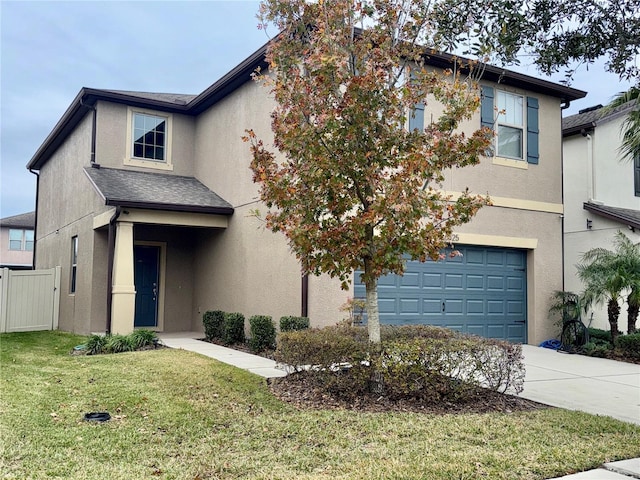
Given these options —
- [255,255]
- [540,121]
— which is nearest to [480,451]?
[255,255]

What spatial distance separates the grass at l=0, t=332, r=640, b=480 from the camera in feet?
14.3

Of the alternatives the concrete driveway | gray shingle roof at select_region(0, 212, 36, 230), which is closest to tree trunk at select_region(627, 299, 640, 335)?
the concrete driveway

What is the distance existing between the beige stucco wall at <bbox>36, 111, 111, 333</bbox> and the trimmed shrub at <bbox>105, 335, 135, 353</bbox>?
3343mm

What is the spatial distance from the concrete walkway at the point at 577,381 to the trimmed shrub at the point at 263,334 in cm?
43

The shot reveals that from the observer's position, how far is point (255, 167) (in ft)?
23.2

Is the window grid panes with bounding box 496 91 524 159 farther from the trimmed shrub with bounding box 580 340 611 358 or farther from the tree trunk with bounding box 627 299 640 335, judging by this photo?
the trimmed shrub with bounding box 580 340 611 358

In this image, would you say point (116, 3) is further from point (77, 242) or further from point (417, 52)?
point (417, 52)

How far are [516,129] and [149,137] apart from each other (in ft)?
32.0

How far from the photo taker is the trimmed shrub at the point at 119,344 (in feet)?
34.6

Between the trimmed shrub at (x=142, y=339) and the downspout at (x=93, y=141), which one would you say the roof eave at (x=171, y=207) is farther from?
the downspout at (x=93, y=141)

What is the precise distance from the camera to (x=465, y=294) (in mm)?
12586

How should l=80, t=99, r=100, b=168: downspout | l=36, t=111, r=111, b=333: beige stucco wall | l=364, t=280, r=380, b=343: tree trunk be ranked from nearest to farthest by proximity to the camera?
l=364, t=280, r=380, b=343: tree trunk → l=36, t=111, r=111, b=333: beige stucco wall → l=80, t=99, r=100, b=168: downspout

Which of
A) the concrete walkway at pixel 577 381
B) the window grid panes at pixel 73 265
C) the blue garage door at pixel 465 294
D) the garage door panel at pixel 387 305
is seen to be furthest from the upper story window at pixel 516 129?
the window grid panes at pixel 73 265

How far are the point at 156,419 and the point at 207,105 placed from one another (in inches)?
438
